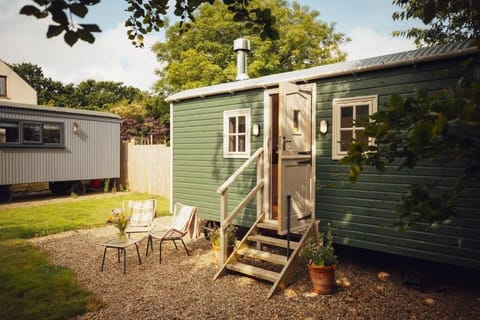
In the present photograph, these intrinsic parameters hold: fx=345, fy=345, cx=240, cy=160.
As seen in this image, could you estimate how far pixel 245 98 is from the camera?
6.78m

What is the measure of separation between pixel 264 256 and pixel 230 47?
16481 mm

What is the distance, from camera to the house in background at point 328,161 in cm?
455

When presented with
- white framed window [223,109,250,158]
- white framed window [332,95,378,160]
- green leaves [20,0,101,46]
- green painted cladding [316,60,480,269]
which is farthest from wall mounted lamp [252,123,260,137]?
green leaves [20,0,101,46]

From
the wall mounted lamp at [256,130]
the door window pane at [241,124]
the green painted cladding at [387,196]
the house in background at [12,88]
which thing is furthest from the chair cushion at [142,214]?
the house in background at [12,88]

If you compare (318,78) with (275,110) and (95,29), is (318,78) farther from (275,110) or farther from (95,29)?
(95,29)

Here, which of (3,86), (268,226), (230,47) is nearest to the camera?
(268,226)

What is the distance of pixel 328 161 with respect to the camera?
5.60 meters

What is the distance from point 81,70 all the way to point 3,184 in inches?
1456

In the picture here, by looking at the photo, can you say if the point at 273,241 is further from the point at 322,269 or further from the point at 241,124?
the point at 241,124

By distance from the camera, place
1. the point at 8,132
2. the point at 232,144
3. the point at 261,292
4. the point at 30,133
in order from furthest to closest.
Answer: the point at 30,133
the point at 8,132
the point at 232,144
the point at 261,292

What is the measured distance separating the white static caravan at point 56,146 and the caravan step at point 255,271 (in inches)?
390

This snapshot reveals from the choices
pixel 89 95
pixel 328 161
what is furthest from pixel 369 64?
pixel 89 95

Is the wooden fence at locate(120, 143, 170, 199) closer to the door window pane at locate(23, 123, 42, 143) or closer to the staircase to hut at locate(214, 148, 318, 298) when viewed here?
the door window pane at locate(23, 123, 42, 143)

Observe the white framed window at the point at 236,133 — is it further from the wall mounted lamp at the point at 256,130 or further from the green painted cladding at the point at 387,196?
the green painted cladding at the point at 387,196
